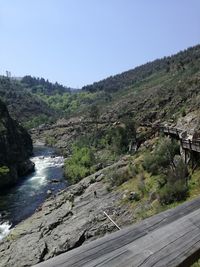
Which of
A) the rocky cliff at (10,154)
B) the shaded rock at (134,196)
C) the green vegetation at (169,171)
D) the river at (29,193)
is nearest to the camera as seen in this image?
the green vegetation at (169,171)

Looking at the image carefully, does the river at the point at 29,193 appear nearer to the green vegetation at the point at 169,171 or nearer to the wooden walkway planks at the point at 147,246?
the green vegetation at the point at 169,171

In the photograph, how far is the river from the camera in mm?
42500

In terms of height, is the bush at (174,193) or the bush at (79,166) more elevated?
the bush at (174,193)

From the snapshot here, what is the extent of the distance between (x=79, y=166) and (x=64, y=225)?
1359 inches

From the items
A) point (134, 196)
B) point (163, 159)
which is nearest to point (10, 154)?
point (163, 159)

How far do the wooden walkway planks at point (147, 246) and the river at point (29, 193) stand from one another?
3713 centimetres

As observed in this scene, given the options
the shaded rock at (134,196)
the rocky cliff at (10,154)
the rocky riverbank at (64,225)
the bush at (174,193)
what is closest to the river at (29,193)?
the rocky cliff at (10,154)

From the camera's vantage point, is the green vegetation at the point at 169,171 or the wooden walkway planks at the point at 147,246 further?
the green vegetation at the point at 169,171

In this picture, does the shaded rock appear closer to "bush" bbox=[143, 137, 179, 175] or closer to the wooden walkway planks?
"bush" bbox=[143, 137, 179, 175]

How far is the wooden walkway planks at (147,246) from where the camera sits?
206cm

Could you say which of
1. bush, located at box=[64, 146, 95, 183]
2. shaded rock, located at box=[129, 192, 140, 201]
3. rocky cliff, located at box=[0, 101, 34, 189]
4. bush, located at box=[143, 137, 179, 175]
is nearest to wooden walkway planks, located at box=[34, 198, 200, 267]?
shaded rock, located at box=[129, 192, 140, 201]

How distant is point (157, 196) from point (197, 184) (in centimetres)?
351

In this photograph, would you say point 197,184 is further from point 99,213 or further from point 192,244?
point 192,244

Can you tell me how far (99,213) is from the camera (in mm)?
33000
